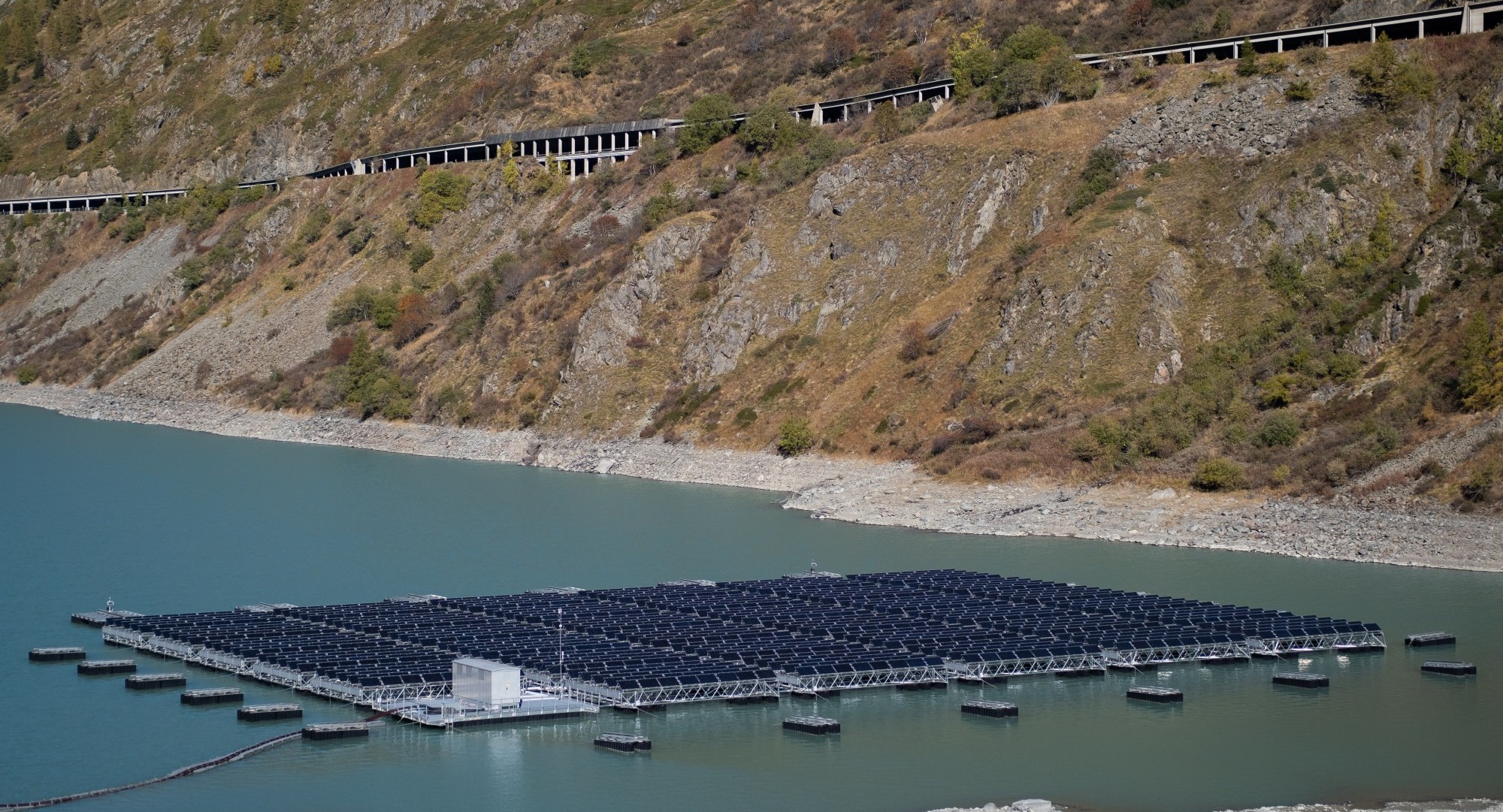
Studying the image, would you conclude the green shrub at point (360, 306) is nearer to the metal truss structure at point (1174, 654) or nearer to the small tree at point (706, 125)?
the small tree at point (706, 125)

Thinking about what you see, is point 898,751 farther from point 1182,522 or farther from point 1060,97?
point 1060,97

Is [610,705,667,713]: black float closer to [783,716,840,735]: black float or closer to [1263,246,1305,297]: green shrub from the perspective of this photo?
[783,716,840,735]: black float

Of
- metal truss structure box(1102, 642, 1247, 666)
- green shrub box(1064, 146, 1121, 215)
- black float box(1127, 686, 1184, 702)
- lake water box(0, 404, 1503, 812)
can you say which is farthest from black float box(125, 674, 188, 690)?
green shrub box(1064, 146, 1121, 215)

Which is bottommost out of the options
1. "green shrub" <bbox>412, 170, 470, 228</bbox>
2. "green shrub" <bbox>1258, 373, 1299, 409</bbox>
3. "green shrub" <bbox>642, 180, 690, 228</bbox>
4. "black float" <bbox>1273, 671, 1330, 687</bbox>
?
"black float" <bbox>1273, 671, 1330, 687</bbox>

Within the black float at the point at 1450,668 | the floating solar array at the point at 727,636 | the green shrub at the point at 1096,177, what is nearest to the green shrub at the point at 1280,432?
the floating solar array at the point at 727,636

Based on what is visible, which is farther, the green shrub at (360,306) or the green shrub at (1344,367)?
the green shrub at (360,306)

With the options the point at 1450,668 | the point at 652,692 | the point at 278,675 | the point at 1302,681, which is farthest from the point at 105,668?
the point at 1450,668

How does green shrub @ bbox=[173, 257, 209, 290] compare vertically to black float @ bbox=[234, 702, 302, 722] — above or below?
above
